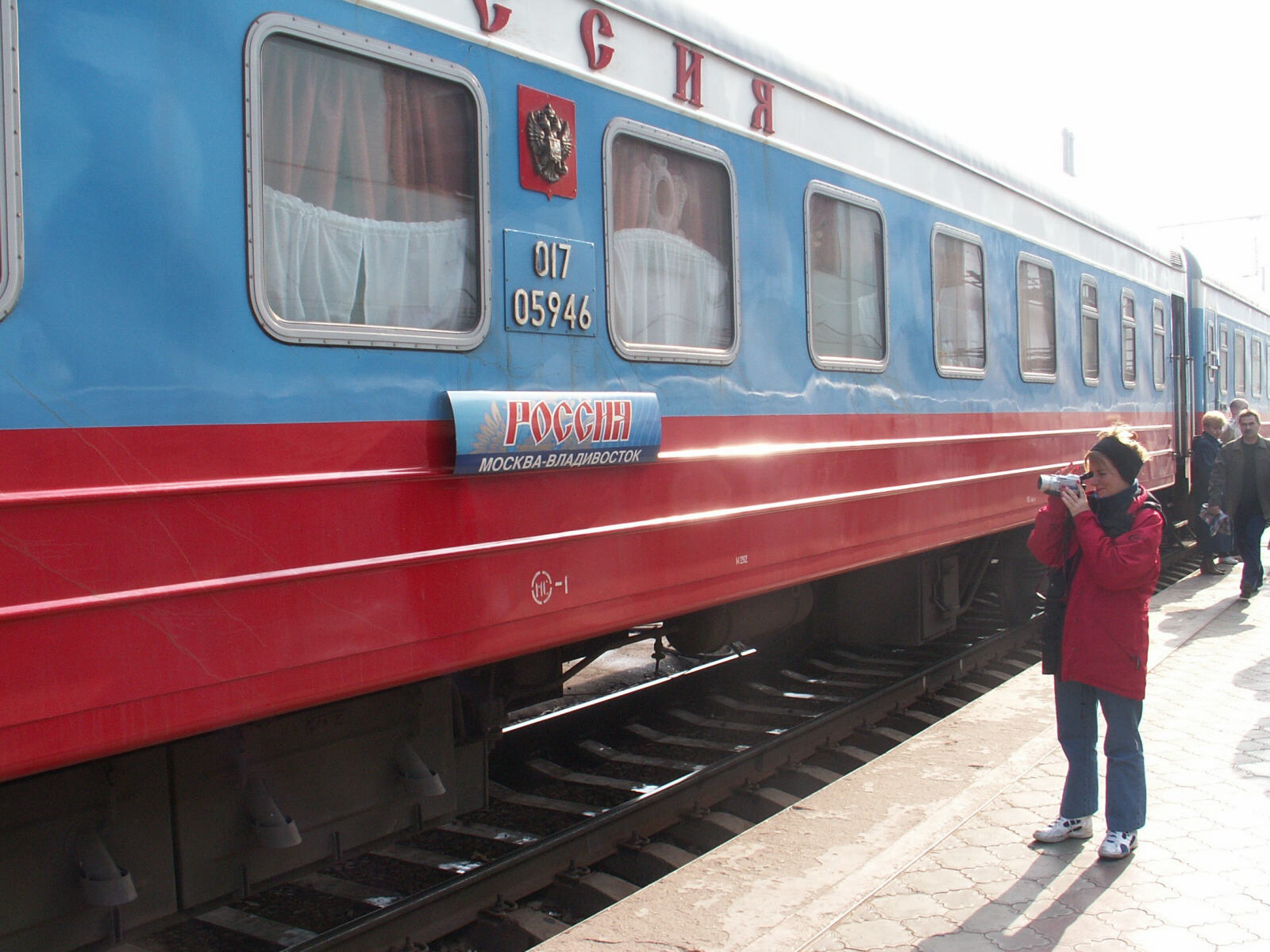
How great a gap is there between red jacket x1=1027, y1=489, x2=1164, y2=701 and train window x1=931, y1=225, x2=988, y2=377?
243 cm

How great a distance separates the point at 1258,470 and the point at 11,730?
31.6ft

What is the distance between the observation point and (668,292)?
4281 millimetres

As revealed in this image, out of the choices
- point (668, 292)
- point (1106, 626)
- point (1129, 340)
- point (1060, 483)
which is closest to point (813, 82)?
point (668, 292)

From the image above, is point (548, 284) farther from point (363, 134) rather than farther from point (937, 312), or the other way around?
point (937, 312)

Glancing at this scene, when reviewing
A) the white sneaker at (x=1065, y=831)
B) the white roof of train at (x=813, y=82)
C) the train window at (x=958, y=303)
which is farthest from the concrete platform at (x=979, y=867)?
the white roof of train at (x=813, y=82)

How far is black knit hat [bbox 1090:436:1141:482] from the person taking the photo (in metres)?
3.81

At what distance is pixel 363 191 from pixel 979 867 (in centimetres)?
291

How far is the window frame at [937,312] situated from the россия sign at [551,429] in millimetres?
2727

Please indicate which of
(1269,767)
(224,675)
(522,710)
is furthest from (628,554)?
(1269,767)

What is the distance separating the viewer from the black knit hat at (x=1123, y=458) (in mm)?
3809

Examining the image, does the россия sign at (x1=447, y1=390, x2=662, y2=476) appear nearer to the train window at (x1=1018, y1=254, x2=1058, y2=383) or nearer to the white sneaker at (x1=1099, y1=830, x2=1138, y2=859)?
the white sneaker at (x1=1099, y1=830, x2=1138, y2=859)

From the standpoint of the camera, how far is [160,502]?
2.60m

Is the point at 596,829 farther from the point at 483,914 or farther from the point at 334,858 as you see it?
the point at 334,858

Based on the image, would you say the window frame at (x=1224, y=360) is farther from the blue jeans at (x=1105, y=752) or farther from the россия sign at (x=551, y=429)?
the россия sign at (x=551, y=429)
